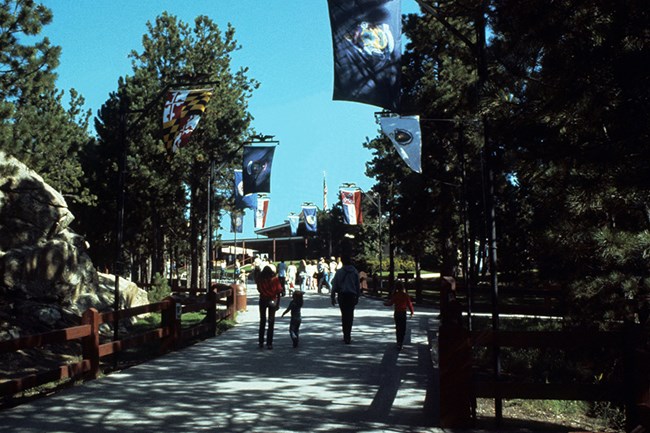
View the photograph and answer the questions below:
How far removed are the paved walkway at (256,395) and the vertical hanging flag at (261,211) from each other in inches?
1455

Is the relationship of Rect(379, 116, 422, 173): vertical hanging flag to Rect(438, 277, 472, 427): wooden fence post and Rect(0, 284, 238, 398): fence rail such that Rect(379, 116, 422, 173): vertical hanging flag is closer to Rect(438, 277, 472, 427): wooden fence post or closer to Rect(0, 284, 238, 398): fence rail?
Rect(0, 284, 238, 398): fence rail

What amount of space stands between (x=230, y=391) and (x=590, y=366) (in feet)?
15.5

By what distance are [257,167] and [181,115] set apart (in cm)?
1037

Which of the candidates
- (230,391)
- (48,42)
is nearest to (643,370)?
(230,391)

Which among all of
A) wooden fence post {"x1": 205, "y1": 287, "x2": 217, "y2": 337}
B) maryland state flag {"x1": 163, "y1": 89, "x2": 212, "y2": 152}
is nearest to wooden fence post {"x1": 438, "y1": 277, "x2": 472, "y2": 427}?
maryland state flag {"x1": 163, "y1": 89, "x2": 212, "y2": 152}

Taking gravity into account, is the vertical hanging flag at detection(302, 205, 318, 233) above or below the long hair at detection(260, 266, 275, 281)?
above

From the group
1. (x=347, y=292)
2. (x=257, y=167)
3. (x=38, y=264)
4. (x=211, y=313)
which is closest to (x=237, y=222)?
(x=257, y=167)

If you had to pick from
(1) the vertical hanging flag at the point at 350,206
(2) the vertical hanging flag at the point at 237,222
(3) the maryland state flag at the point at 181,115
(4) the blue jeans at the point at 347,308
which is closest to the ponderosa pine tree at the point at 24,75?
(3) the maryland state flag at the point at 181,115

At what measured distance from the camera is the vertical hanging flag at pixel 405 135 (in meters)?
14.4

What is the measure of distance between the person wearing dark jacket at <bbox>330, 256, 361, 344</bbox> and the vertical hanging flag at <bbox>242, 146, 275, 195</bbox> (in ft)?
36.6

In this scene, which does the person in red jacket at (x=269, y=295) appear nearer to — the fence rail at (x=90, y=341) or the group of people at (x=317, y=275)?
the fence rail at (x=90, y=341)

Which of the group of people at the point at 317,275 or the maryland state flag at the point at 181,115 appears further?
the group of people at the point at 317,275

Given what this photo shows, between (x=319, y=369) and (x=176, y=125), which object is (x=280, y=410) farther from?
(x=176, y=125)

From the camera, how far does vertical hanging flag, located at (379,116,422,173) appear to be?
14.4 meters
